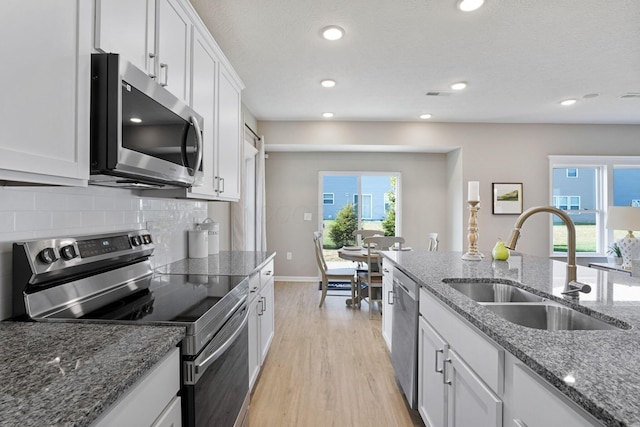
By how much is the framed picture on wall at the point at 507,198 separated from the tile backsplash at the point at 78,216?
4.48m

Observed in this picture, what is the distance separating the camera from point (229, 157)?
2.55 meters

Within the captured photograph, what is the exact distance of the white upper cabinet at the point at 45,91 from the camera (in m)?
0.80

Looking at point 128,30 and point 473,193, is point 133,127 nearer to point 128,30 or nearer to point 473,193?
point 128,30

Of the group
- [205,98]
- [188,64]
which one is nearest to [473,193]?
[205,98]

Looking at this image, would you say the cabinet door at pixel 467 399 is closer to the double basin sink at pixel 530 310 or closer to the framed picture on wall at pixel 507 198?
the double basin sink at pixel 530 310

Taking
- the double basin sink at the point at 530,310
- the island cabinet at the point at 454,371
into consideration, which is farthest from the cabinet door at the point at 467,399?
the double basin sink at the point at 530,310

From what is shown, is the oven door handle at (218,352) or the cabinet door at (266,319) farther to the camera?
the cabinet door at (266,319)

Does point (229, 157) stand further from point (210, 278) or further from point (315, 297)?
point (315, 297)

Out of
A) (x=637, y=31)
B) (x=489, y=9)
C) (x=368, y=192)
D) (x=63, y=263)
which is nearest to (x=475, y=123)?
(x=368, y=192)

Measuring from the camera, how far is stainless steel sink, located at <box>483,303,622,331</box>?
1.31 meters

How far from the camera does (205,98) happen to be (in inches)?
81.3

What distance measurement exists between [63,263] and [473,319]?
146 centimetres

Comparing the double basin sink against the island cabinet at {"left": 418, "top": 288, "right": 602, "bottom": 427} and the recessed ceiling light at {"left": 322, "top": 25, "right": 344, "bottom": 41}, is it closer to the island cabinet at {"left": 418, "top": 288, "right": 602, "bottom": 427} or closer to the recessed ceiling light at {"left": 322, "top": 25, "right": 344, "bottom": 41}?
the island cabinet at {"left": 418, "top": 288, "right": 602, "bottom": 427}

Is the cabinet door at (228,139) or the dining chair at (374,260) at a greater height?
the cabinet door at (228,139)
